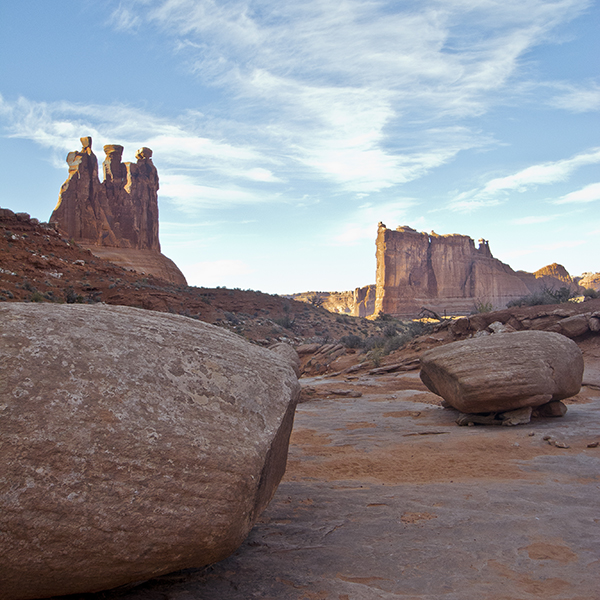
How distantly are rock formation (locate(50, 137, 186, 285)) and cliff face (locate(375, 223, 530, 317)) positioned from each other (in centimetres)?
4474

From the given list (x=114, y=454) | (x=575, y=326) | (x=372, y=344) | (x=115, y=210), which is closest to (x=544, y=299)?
(x=575, y=326)

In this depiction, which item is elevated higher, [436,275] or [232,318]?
[436,275]

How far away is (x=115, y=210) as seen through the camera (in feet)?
218

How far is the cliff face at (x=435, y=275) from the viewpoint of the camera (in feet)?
301

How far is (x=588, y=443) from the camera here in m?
6.36

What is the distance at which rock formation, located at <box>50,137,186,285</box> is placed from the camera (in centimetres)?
6044

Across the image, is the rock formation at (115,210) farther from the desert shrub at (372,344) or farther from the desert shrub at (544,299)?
the desert shrub at (544,299)

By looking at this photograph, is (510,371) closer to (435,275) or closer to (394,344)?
(394,344)

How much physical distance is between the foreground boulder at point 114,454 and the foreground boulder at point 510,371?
5.70 m

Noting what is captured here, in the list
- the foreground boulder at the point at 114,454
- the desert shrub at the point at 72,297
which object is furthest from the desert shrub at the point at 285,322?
the foreground boulder at the point at 114,454

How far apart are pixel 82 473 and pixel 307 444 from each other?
218 inches

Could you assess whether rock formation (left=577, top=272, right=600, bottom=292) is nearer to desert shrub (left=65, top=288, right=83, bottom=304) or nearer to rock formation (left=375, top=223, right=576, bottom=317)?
rock formation (left=375, top=223, right=576, bottom=317)

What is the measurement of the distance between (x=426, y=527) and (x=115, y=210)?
231 ft

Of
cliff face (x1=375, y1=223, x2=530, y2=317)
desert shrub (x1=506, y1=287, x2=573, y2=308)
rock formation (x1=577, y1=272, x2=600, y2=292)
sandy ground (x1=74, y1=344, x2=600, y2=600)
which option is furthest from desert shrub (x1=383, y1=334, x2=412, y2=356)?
rock formation (x1=577, y1=272, x2=600, y2=292)
